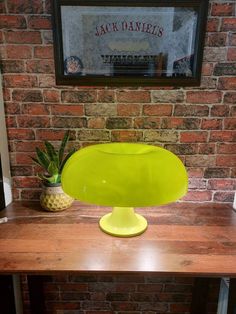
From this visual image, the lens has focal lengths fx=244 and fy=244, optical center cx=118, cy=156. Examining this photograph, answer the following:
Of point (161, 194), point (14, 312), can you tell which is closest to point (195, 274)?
point (161, 194)

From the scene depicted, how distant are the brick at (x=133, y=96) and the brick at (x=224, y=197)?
0.73 metres

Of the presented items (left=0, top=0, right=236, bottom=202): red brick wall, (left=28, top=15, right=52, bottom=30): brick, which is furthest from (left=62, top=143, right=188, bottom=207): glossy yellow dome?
(left=28, top=15, right=52, bottom=30): brick

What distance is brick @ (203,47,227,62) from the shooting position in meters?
1.30

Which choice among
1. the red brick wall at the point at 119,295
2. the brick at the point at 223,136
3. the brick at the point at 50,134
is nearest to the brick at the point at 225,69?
the brick at the point at 223,136

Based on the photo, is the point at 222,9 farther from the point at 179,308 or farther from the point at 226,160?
the point at 179,308

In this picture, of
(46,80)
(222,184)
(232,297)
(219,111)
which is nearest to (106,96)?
(46,80)

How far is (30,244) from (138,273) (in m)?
0.49

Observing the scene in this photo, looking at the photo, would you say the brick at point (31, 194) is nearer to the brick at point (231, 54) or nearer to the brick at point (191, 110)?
the brick at point (191, 110)

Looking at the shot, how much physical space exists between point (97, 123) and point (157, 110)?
0.35m

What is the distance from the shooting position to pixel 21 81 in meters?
1.34

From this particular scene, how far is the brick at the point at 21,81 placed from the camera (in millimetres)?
1332

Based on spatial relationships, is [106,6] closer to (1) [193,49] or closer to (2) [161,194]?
(1) [193,49]

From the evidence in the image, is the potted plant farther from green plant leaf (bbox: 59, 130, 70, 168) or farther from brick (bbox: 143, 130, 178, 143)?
brick (bbox: 143, 130, 178, 143)

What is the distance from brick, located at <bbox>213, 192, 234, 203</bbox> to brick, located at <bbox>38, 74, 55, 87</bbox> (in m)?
1.17
